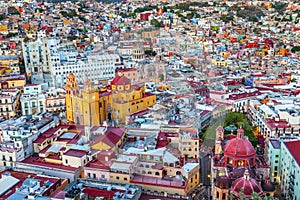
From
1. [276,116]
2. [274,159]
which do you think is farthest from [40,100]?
[274,159]

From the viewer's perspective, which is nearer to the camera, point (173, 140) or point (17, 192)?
point (17, 192)

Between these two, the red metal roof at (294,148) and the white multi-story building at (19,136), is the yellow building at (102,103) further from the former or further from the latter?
the red metal roof at (294,148)

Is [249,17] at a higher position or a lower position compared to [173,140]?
higher

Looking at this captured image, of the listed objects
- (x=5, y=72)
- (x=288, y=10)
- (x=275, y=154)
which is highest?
(x=288, y=10)

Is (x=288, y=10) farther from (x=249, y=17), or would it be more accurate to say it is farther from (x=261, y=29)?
(x=261, y=29)

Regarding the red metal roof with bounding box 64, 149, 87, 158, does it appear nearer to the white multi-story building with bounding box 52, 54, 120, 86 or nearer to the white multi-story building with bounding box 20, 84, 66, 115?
the white multi-story building with bounding box 20, 84, 66, 115

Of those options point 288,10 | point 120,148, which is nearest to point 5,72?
point 120,148

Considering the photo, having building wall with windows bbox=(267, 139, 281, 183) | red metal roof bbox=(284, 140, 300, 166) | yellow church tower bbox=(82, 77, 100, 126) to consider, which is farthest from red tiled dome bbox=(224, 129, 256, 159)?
yellow church tower bbox=(82, 77, 100, 126)
